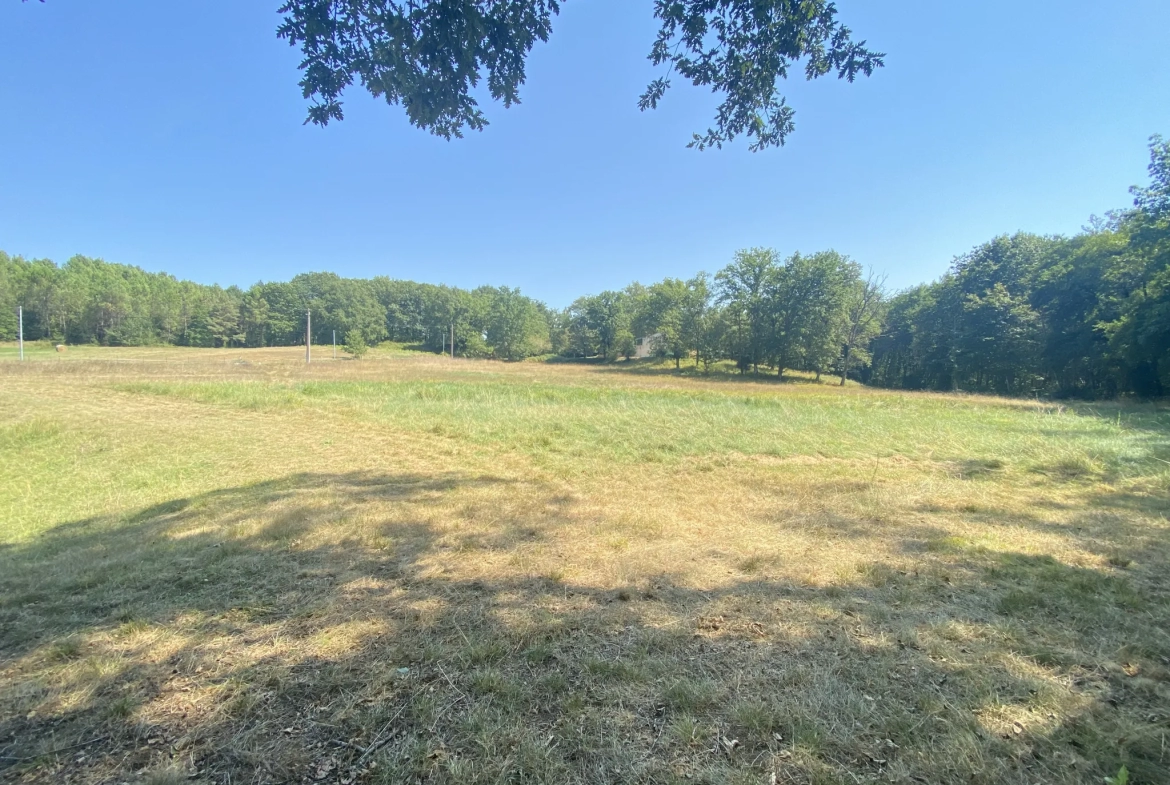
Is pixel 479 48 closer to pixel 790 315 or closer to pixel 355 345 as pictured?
pixel 790 315

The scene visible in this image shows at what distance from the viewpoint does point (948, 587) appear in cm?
353

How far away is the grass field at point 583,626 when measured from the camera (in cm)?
186

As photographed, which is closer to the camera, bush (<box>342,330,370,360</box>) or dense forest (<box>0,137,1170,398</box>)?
dense forest (<box>0,137,1170,398</box>)

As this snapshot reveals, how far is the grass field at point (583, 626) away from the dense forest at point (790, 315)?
95.8 feet

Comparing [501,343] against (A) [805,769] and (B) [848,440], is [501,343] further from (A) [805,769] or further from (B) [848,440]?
(A) [805,769]

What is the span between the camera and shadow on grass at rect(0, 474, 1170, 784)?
1823mm

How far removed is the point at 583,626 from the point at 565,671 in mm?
477

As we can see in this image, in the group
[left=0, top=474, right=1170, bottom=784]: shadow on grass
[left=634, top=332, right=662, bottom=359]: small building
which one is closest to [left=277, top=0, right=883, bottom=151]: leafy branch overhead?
[left=0, top=474, right=1170, bottom=784]: shadow on grass

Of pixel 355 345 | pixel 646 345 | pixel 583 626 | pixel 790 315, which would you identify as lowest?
pixel 583 626

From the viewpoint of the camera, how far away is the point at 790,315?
4497 centimetres

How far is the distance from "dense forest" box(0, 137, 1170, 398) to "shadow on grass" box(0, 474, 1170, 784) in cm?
3078

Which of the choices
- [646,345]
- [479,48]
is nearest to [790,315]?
[646,345]

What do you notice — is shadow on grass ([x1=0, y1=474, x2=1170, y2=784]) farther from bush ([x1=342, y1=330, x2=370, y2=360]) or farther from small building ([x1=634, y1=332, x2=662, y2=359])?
small building ([x1=634, y1=332, x2=662, y2=359])

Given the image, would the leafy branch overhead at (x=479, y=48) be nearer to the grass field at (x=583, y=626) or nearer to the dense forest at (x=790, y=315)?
the grass field at (x=583, y=626)
